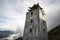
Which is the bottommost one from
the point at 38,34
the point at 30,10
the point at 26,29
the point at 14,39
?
the point at 14,39

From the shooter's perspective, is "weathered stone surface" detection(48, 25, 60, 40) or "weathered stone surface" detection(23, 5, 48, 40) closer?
"weathered stone surface" detection(23, 5, 48, 40)

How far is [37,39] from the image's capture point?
1720 cm

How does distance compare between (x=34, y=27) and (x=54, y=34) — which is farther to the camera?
(x=54, y=34)

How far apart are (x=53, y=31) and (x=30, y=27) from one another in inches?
1458

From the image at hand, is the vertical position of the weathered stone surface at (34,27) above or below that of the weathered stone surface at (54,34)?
above

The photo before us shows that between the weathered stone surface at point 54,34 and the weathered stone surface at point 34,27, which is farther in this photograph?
the weathered stone surface at point 54,34

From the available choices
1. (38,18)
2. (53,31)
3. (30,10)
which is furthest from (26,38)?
(53,31)

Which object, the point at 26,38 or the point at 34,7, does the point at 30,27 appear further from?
the point at 34,7

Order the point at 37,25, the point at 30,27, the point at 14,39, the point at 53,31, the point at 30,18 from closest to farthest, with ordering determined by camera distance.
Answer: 1. the point at 37,25
2. the point at 30,27
3. the point at 30,18
4. the point at 14,39
5. the point at 53,31

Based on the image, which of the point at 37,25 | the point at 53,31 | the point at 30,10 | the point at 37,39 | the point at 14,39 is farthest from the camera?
the point at 53,31

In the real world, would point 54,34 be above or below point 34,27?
below

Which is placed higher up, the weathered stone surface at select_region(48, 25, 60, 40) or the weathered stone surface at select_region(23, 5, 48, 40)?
the weathered stone surface at select_region(23, 5, 48, 40)

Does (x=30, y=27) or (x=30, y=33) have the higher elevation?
(x=30, y=27)

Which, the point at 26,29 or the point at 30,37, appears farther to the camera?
the point at 26,29
